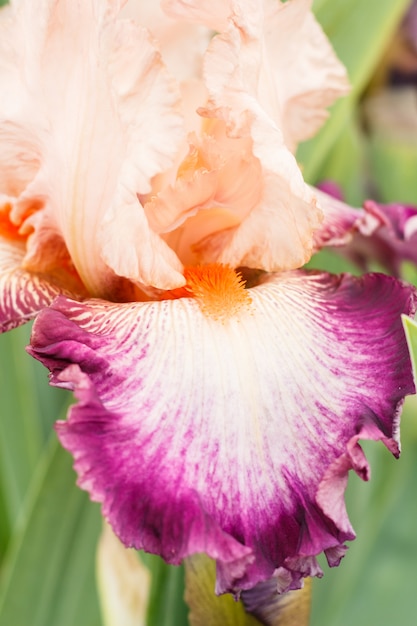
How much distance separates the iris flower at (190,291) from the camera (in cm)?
55

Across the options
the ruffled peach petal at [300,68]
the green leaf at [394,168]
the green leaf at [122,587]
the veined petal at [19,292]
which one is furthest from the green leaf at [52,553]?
the green leaf at [394,168]

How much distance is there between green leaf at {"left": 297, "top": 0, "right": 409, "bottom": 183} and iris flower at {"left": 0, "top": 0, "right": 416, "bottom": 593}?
0.23 metres

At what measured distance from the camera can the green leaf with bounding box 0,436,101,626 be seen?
2.82ft

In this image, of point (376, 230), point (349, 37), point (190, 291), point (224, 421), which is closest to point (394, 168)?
point (349, 37)

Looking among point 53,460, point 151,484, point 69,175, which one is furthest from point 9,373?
point 151,484

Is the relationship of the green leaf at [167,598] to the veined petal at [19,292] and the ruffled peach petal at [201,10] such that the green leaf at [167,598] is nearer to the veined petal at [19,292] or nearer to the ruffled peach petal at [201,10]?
the veined petal at [19,292]

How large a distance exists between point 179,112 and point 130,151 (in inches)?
1.9

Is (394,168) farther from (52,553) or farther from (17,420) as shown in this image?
(52,553)

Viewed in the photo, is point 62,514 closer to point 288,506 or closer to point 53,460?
point 53,460

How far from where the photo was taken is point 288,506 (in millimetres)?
564

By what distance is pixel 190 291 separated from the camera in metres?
0.69

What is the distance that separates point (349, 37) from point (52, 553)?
0.70m

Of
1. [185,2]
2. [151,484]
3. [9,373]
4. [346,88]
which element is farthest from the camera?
[9,373]

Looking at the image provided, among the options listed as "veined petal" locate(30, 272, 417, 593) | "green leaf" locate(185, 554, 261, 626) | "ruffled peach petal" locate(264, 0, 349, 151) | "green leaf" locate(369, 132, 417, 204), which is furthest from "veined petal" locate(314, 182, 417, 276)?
"green leaf" locate(369, 132, 417, 204)
